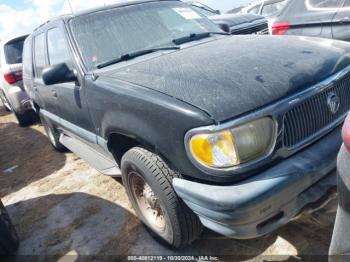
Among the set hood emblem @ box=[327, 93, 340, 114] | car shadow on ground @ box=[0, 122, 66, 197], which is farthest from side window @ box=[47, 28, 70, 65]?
hood emblem @ box=[327, 93, 340, 114]

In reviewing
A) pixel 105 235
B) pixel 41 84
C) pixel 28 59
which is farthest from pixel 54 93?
pixel 105 235

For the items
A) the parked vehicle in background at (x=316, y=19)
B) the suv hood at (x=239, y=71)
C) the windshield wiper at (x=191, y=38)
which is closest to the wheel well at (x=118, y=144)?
the suv hood at (x=239, y=71)

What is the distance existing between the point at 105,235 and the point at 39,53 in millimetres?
2733

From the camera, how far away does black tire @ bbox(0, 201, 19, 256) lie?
9.36ft

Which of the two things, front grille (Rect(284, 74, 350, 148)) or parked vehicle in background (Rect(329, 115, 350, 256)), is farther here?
front grille (Rect(284, 74, 350, 148))

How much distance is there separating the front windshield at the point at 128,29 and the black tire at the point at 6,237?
1.53 meters

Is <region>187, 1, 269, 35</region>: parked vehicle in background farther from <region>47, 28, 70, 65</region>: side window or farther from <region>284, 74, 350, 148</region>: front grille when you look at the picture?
<region>284, 74, 350, 148</region>: front grille

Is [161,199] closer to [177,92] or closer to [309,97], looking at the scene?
[177,92]

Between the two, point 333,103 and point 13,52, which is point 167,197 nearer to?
point 333,103

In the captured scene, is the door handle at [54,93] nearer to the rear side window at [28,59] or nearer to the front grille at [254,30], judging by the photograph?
the rear side window at [28,59]

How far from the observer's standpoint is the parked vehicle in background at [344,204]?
1.34 meters

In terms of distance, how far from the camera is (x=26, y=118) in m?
7.57

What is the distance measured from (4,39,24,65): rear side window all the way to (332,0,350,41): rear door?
234 inches

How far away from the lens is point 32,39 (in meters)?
4.80
